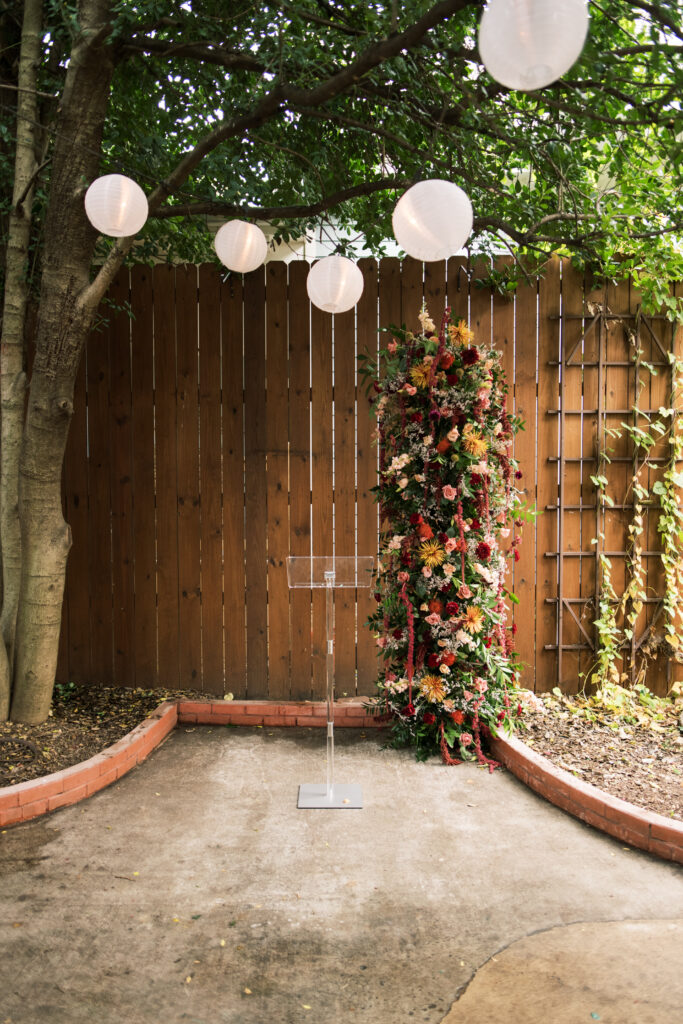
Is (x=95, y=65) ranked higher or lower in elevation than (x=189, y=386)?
higher

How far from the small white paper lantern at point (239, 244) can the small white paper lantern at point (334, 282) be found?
0.29 m

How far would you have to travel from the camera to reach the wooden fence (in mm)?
4613

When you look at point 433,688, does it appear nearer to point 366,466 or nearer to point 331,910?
point 331,910

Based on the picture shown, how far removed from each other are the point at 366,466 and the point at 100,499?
176 centimetres

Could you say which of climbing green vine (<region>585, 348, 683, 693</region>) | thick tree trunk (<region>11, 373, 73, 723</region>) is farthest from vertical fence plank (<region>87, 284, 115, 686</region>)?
climbing green vine (<region>585, 348, 683, 693</region>)

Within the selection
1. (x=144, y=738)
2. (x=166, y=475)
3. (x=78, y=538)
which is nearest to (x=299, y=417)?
(x=166, y=475)

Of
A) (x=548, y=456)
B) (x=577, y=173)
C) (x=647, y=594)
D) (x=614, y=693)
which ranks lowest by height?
(x=614, y=693)

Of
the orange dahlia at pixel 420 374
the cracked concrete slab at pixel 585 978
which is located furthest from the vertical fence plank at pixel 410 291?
the cracked concrete slab at pixel 585 978

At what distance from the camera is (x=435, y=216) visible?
2.80m

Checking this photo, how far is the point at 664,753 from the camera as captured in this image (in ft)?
12.6

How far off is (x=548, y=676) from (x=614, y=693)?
404mm

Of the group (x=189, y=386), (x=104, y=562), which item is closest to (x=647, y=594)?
(x=189, y=386)

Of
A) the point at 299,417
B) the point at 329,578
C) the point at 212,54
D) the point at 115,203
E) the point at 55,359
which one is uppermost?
the point at 212,54

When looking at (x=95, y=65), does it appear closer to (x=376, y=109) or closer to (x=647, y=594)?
(x=376, y=109)
